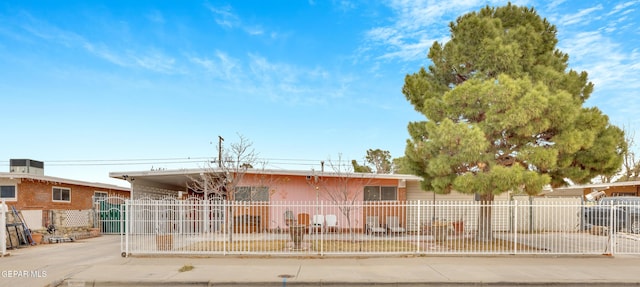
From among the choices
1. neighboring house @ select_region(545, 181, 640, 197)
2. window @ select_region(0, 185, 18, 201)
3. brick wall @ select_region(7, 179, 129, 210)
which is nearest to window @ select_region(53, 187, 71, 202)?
brick wall @ select_region(7, 179, 129, 210)

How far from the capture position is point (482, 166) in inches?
534

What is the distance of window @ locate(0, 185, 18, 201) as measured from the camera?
1955 cm

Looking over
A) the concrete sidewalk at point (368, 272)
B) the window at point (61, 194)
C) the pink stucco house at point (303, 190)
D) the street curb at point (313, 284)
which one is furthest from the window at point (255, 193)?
the street curb at point (313, 284)

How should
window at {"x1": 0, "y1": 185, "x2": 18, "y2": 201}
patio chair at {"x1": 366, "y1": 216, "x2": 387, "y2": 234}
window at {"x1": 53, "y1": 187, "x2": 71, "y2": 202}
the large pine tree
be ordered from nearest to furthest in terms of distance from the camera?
the large pine tree < patio chair at {"x1": 366, "y1": 216, "x2": 387, "y2": 234} < window at {"x1": 0, "y1": 185, "x2": 18, "y2": 201} < window at {"x1": 53, "y1": 187, "x2": 71, "y2": 202}

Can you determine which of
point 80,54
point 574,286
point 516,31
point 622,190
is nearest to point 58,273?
point 80,54

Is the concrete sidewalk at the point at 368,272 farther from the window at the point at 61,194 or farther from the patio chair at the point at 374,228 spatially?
the window at the point at 61,194

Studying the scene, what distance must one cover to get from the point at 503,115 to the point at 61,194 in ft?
69.6

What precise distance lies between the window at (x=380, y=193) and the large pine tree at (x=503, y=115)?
4.95 meters

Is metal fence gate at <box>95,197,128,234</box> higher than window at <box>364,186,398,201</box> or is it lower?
lower

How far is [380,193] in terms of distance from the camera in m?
20.5

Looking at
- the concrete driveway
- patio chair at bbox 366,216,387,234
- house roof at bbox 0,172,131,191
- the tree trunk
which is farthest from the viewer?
house roof at bbox 0,172,131,191

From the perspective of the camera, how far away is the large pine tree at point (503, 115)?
1273cm

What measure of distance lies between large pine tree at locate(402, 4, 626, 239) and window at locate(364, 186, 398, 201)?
4.95 metres

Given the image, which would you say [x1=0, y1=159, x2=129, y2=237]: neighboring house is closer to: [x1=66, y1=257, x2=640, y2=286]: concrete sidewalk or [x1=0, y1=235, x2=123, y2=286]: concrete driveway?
[x1=0, y1=235, x2=123, y2=286]: concrete driveway
